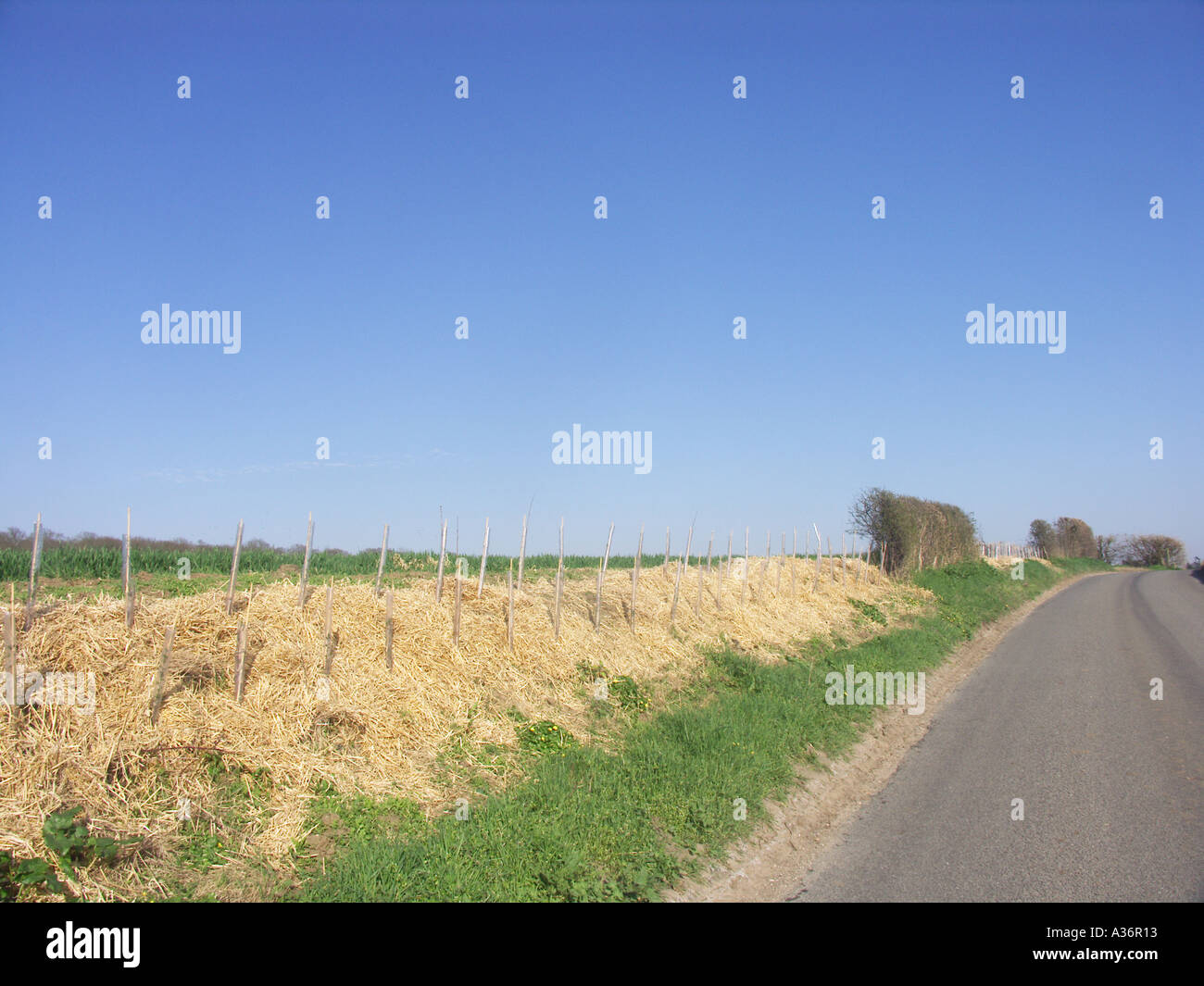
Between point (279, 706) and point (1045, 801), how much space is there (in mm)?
7266

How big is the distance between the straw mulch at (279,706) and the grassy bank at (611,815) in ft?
1.71

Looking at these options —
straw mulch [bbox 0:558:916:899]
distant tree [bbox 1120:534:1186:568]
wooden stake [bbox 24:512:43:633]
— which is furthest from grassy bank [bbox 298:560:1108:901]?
distant tree [bbox 1120:534:1186:568]

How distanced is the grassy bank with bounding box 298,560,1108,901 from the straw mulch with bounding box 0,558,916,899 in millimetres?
520

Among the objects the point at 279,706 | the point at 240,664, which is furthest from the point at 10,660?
the point at 279,706

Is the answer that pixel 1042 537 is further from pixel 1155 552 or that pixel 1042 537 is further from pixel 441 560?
pixel 441 560

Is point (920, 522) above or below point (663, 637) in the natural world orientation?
above

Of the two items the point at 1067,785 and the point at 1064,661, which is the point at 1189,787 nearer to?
the point at 1067,785

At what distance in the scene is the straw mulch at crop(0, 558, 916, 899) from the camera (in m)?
5.66

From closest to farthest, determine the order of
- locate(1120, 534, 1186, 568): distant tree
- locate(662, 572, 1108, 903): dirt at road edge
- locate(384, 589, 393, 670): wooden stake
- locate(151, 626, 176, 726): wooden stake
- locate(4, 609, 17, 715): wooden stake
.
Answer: locate(662, 572, 1108, 903): dirt at road edge
locate(4, 609, 17, 715): wooden stake
locate(151, 626, 176, 726): wooden stake
locate(384, 589, 393, 670): wooden stake
locate(1120, 534, 1186, 568): distant tree

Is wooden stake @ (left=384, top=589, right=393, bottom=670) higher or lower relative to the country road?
higher

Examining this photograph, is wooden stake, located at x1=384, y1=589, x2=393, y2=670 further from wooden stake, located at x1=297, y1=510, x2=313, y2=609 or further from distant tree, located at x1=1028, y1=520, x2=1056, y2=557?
distant tree, located at x1=1028, y1=520, x2=1056, y2=557
